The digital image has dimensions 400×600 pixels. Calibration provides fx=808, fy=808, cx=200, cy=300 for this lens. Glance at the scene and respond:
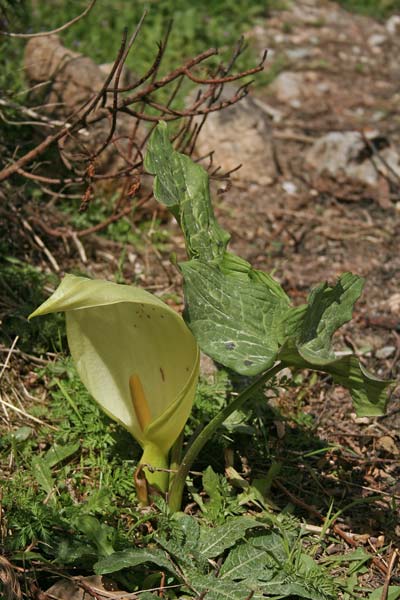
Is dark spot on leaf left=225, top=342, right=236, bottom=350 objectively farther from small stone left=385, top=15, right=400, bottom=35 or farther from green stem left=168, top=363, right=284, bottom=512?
small stone left=385, top=15, right=400, bottom=35

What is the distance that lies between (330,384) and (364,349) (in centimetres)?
23

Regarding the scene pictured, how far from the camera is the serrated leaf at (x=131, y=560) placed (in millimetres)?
1557

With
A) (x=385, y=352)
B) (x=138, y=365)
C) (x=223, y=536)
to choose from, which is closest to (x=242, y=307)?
(x=138, y=365)

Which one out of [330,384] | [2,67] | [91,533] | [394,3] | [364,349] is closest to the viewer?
[91,533]

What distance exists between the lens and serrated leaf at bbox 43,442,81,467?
1924mm

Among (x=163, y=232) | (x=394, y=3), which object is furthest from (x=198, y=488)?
(x=394, y=3)

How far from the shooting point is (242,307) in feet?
5.04

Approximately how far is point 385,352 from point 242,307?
116 cm

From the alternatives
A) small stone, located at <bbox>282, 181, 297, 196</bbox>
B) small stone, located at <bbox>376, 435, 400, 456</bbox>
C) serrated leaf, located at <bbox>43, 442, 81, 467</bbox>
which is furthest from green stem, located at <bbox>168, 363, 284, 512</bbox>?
small stone, located at <bbox>282, 181, 297, 196</bbox>

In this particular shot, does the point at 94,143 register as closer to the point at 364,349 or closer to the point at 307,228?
the point at 307,228

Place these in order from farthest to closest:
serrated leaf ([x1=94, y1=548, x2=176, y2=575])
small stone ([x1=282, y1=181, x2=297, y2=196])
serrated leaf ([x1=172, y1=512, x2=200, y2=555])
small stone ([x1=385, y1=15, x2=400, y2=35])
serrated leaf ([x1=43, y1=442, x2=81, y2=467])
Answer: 1. small stone ([x1=385, y1=15, x2=400, y2=35])
2. small stone ([x1=282, y1=181, x2=297, y2=196])
3. serrated leaf ([x1=43, y1=442, x2=81, y2=467])
4. serrated leaf ([x1=172, y1=512, x2=200, y2=555])
5. serrated leaf ([x1=94, y1=548, x2=176, y2=575])

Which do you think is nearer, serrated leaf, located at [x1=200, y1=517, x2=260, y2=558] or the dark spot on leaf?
the dark spot on leaf

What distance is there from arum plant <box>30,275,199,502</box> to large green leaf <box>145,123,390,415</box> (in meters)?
0.18

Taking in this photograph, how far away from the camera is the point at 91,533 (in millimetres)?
1636
